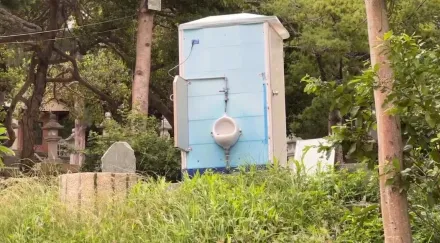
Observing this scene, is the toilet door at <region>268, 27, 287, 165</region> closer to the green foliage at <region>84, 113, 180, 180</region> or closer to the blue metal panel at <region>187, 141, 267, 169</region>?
the blue metal panel at <region>187, 141, 267, 169</region>

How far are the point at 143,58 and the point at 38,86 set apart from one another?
15.1 feet

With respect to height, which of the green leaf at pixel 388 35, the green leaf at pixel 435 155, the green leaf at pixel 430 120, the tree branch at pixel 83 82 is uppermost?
the tree branch at pixel 83 82

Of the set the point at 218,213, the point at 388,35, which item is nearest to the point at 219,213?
the point at 218,213

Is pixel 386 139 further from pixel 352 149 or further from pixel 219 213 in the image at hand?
pixel 219 213

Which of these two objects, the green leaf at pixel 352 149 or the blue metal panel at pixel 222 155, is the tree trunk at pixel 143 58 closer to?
the blue metal panel at pixel 222 155

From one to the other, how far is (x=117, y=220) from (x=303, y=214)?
146 cm

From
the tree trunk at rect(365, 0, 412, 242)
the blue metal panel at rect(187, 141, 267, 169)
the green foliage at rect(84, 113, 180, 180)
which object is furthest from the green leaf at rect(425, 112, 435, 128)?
the green foliage at rect(84, 113, 180, 180)

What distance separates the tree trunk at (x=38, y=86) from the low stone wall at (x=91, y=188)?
10278 millimetres

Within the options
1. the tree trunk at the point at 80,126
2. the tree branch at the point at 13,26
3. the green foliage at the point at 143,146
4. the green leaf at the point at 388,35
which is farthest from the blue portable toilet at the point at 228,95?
the tree trunk at the point at 80,126

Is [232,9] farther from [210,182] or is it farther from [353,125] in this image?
[353,125]

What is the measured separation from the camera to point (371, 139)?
3.58 m

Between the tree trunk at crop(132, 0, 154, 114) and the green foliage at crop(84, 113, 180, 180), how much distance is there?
175 centimetres

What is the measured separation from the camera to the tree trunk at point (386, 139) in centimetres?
309

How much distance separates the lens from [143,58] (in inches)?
498
